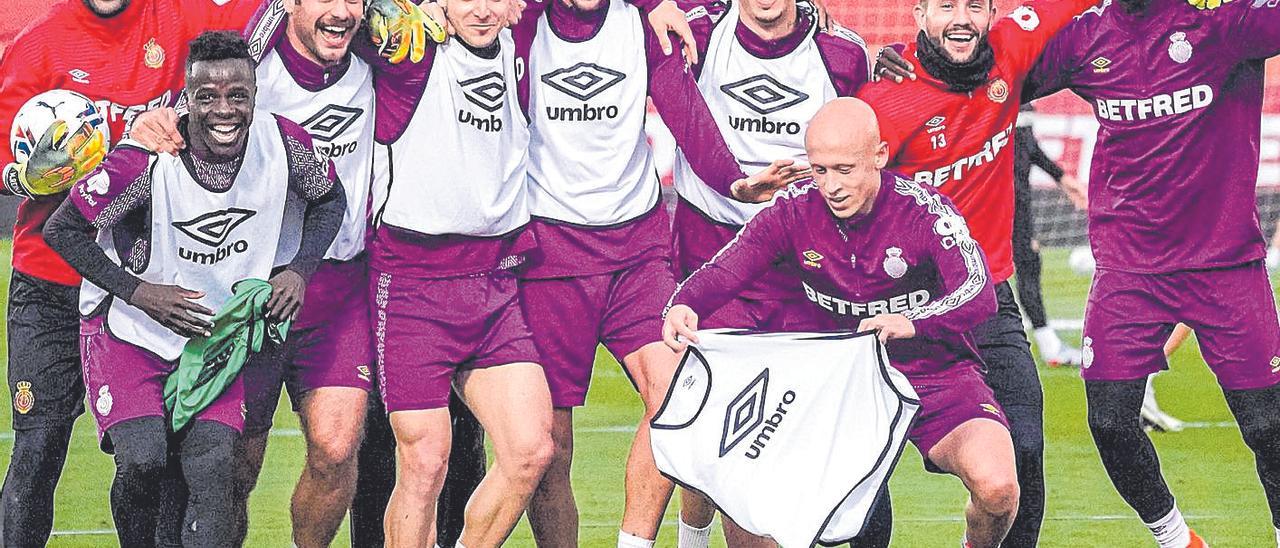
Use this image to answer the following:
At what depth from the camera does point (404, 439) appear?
15.4ft

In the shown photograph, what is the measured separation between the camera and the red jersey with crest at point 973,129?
15.9 feet

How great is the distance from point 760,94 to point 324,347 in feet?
4.67

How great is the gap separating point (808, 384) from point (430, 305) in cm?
106

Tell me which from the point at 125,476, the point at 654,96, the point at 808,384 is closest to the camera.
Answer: the point at 125,476

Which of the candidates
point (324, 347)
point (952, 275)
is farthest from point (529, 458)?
point (952, 275)

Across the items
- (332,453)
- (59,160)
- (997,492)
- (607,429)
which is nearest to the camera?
(59,160)

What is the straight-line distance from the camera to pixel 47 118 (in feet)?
14.5

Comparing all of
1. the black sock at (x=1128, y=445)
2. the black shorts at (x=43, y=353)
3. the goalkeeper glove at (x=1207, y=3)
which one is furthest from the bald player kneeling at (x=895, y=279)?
the black shorts at (x=43, y=353)

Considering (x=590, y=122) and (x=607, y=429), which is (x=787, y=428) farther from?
(x=607, y=429)

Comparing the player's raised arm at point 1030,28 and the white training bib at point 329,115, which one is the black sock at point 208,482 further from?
the player's raised arm at point 1030,28

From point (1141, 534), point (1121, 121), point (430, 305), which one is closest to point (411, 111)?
point (430, 305)

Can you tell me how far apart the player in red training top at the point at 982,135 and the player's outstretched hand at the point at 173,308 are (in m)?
1.92

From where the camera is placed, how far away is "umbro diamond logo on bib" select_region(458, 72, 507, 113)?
469 cm

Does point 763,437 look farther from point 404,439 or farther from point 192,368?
point 192,368
